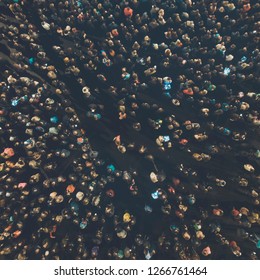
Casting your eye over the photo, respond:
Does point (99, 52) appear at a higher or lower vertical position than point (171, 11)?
lower

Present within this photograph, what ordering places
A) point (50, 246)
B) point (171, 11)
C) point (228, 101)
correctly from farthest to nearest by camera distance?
point (171, 11)
point (228, 101)
point (50, 246)

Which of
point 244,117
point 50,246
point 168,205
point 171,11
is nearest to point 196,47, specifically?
point 171,11

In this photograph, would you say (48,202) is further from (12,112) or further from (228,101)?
(228,101)

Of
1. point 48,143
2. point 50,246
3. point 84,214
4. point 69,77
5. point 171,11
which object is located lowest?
point 50,246

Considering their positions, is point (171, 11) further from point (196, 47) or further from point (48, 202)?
point (48, 202)

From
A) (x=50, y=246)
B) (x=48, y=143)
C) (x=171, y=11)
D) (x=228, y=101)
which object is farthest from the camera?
(x=171, y=11)

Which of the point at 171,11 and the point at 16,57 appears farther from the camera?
the point at 171,11
